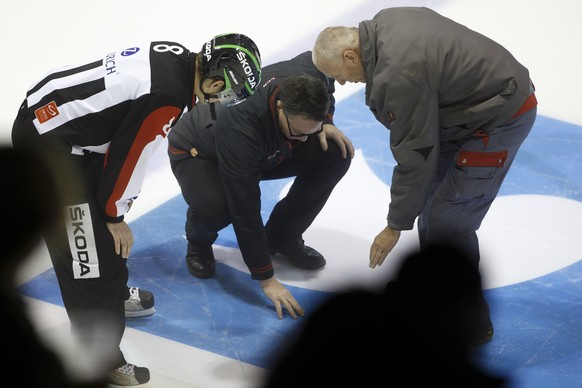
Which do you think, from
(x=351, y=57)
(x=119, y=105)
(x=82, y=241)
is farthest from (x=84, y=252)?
(x=351, y=57)

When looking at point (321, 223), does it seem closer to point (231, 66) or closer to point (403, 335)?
point (403, 335)

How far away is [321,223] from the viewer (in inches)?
174

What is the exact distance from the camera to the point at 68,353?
338cm

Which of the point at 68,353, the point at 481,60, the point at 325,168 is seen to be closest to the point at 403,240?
the point at 325,168

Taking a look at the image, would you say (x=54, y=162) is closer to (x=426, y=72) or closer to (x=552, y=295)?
(x=426, y=72)

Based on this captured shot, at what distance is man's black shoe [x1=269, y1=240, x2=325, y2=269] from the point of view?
4004 millimetres

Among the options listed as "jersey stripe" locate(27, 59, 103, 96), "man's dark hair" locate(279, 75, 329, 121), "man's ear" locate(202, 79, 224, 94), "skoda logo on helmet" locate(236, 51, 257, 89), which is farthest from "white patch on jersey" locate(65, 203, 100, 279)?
"man's dark hair" locate(279, 75, 329, 121)

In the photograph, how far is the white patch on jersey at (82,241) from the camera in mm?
3002

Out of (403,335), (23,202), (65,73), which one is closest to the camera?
(65,73)

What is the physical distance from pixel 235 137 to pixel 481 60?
3.30 feet

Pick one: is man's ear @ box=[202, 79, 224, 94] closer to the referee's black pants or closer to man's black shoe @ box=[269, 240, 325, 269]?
the referee's black pants

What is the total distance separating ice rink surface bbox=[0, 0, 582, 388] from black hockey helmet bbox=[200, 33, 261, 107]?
3.61 feet

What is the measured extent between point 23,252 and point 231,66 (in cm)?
166

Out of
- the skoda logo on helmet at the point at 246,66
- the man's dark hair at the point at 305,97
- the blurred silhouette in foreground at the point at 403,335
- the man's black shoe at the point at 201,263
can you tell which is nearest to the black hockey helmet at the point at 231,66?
the skoda logo on helmet at the point at 246,66
